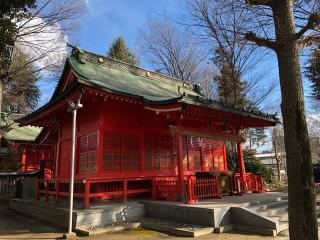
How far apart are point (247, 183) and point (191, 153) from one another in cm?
291

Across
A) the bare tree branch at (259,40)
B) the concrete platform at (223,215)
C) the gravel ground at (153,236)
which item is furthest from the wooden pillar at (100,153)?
the bare tree branch at (259,40)

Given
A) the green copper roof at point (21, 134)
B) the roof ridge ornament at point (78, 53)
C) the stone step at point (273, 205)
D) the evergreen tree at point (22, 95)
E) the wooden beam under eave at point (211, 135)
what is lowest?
the stone step at point (273, 205)

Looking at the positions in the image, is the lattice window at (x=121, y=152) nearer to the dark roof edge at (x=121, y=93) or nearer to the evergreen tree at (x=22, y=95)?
the dark roof edge at (x=121, y=93)

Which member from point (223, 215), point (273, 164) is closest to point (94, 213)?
point (223, 215)

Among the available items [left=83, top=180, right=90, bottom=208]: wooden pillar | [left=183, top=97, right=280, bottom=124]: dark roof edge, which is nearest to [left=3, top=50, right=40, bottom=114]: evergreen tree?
[left=83, top=180, right=90, bottom=208]: wooden pillar

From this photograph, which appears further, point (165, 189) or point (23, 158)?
point (23, 158)

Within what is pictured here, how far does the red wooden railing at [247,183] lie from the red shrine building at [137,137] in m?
0.05

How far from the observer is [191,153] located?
15.3 metres

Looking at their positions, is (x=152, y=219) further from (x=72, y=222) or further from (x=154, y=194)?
(x=72, y=222)

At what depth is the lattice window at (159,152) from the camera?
13.9 metres

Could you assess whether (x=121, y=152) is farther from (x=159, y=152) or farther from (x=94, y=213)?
(x=94, y=213)

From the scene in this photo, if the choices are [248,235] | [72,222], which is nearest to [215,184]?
[248,235]

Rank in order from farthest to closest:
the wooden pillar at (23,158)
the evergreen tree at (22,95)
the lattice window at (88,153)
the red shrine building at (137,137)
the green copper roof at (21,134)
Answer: the evergreen tree at (22,95) → the green copper roof at (21,134) → the wooden pillar at (23,158) → the lattice window at (88,153) → the red shrine building at (137,137)

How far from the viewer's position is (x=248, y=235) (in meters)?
8.95
